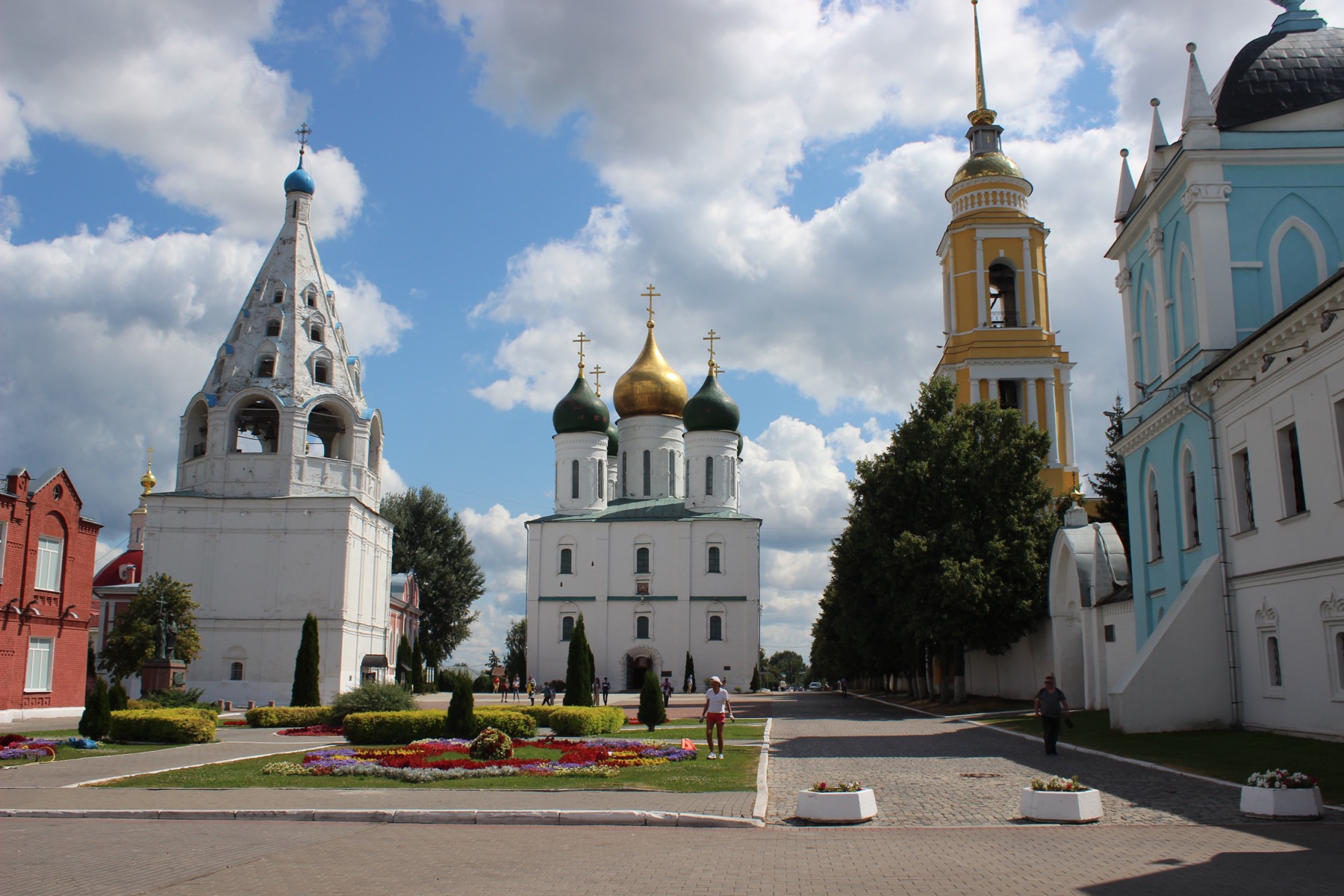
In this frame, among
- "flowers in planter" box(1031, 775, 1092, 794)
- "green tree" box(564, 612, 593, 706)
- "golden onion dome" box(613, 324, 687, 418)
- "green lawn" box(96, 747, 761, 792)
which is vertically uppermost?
"golden onion dome" box(613, 324, 687, 418)

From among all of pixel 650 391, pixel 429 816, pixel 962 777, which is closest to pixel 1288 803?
pixel 962 777

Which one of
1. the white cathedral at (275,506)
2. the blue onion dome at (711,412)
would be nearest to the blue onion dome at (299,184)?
the white cathedral at (275,506)

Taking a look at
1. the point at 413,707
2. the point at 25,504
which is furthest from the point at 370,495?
the point at 413,707

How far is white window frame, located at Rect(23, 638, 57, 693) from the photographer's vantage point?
3078 centimetres

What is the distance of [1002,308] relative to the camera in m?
44.5

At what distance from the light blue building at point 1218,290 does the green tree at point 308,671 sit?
21.8 metres

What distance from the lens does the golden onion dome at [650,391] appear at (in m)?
64.7

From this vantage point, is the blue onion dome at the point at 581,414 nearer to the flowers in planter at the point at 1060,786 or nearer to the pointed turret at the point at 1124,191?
the pointed turret at the point at 1124,191

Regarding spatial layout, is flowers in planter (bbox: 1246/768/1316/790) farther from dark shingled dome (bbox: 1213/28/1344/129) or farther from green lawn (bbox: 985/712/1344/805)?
dark shingled dome (bbox: 1213/28/1344/129)

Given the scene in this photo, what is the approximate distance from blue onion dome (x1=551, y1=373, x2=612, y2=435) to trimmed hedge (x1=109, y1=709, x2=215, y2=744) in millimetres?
41112

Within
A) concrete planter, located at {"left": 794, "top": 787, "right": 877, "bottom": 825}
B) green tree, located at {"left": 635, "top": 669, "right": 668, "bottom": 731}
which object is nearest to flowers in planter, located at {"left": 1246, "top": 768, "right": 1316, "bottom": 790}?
concrete planter, located at {"left": 794, "top": 787, "right": 877, "bottom": 825}

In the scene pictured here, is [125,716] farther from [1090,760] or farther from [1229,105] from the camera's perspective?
[1229,105]

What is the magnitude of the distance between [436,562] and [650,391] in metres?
16.5

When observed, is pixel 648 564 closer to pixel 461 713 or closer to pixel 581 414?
pixel 581 414
